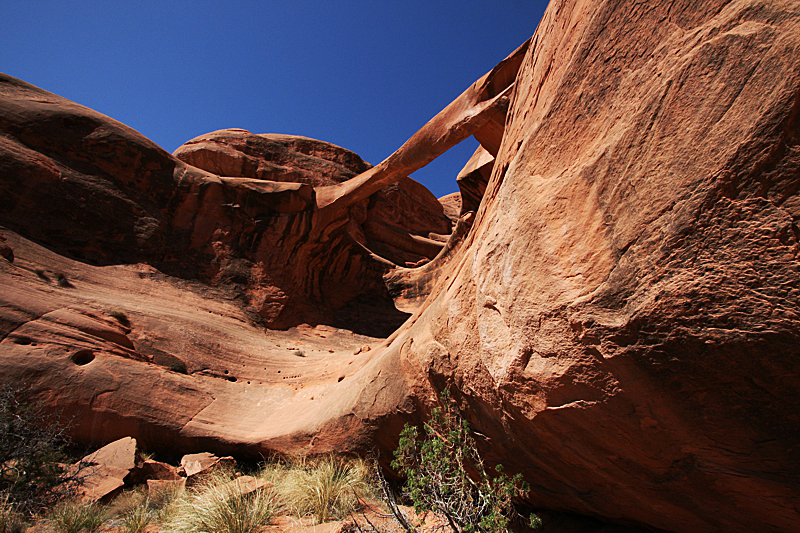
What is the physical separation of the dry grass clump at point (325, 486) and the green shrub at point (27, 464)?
1.93 metres

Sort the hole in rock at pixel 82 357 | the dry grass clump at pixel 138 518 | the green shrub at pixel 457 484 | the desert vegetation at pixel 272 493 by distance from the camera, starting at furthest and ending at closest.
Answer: the hole in rock at pixel 82 357 < the dry grass clump at pixel 138 518 < the desert vegetation at pixel 272 493 < the green shrub at pixel 457 484

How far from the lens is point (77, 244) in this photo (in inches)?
353

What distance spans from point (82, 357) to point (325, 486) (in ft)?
13.3

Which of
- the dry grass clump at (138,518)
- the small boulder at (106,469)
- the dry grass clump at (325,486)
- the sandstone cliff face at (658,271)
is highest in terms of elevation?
the sandstone cliff face at (658,271)

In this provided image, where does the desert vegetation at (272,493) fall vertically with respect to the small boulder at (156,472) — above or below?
above

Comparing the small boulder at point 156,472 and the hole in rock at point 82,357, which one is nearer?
the small boulder at point 156,472

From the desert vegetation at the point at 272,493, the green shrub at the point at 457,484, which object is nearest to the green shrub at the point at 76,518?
the desert vegetation at the point at 272,493

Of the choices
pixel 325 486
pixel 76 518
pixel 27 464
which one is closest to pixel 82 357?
pixel 27 464

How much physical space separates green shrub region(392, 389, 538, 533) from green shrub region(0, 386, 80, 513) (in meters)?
3.25

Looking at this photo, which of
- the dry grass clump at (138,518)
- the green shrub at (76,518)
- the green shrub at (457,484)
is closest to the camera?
the green shrub at (457,484)

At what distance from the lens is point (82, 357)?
5797 mm

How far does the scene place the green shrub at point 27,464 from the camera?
3.80 meters

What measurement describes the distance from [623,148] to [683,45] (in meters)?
0.48

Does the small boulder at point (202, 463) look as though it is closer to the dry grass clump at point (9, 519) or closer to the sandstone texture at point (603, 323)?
the sandstone texture at point (603, 323)
